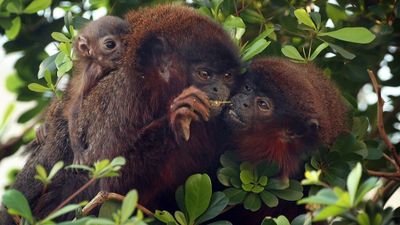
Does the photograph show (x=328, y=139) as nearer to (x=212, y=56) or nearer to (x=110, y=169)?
(x=212, y=56)

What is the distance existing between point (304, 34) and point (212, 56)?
26.7 inches

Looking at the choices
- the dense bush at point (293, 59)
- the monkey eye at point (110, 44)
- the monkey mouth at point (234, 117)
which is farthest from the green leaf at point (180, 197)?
the monkey eye at point (110, 44)

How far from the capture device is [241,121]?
4418 mm

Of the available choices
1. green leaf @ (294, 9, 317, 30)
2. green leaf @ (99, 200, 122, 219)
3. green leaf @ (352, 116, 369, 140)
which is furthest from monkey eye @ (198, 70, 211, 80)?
green leaf @ (99, 200, 122, 219)

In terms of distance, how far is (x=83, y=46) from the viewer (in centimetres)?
463

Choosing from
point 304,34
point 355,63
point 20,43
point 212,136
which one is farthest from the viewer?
point 20,43

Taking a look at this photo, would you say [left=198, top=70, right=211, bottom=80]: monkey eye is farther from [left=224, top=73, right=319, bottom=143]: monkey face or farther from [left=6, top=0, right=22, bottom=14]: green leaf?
[left=6, top=0, right=22, bottom=14]: green leaf

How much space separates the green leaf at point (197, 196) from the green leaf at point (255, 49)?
84 centimetres

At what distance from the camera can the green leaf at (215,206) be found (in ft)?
12.4

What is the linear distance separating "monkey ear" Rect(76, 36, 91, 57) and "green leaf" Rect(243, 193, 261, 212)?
131cm

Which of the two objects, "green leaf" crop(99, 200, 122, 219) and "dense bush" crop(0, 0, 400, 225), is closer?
"dense bush" crop(0, 0, 400, 225)

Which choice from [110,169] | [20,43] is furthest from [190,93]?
[20,43]

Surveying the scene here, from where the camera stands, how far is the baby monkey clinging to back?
4525 mm

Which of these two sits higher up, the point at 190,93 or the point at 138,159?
the point at 190,93
